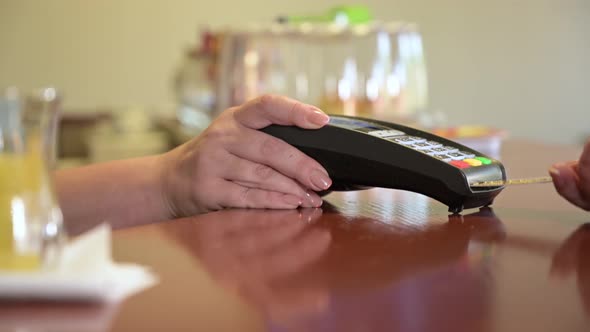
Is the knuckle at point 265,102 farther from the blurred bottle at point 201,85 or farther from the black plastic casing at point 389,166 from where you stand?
the blurred bottle at point 201,85

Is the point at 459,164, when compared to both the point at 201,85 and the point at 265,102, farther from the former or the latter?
the point at 201,85

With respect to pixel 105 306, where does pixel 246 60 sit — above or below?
below

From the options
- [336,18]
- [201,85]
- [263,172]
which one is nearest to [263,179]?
[263,172]

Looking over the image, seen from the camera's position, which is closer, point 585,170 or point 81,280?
point 81,280

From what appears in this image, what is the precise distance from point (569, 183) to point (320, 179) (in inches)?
8.6

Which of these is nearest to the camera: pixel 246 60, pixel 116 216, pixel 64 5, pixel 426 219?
pixel 426 219

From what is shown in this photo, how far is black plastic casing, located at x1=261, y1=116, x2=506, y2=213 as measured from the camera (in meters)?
0.67

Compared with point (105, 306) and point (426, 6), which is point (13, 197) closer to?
point (105, 306)

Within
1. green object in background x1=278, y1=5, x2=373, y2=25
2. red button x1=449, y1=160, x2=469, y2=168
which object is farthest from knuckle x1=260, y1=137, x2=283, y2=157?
green object in background x1=278, y1=5, x2=373, y2=25

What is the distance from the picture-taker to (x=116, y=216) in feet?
2.68

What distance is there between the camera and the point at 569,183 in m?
0.69

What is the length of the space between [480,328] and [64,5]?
12.8 ft

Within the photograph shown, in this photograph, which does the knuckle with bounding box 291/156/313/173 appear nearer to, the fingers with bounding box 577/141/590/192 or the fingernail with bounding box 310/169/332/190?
the fingernail with bounding box 310/169/332/190

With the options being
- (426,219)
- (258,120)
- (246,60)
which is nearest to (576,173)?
(426,219)
